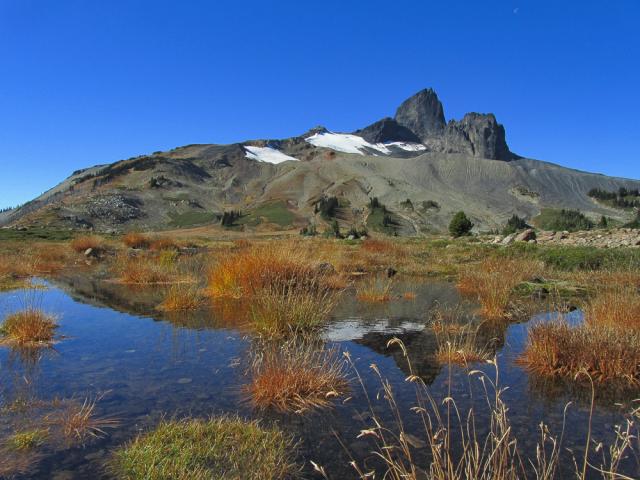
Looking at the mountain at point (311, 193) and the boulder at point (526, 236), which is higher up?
the mountain at point (311, 193)

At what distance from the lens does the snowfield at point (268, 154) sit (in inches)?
7084

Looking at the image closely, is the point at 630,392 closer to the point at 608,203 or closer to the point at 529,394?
the point at 529,394

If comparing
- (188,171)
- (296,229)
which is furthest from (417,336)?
(188,171)

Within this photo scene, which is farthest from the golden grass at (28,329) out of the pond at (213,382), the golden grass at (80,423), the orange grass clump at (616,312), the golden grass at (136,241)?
the golden grass at (136,241)

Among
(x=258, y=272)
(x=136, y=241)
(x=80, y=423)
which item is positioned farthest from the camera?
(x=136, y=241)

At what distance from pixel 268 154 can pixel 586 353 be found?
→ 18651cm

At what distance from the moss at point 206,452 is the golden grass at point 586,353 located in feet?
14.2

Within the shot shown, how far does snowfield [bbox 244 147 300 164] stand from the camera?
17994cm

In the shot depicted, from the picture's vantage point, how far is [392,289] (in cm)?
1600

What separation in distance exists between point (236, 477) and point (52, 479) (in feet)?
4.92

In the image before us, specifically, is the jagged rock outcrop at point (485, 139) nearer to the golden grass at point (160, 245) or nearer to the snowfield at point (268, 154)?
the snowfield at point (268, 154)

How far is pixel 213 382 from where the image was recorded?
614 centimetres

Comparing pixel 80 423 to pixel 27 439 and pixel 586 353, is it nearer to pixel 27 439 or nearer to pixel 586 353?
pixel 27 439

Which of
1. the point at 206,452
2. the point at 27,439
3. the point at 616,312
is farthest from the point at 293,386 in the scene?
the point at 616,312
